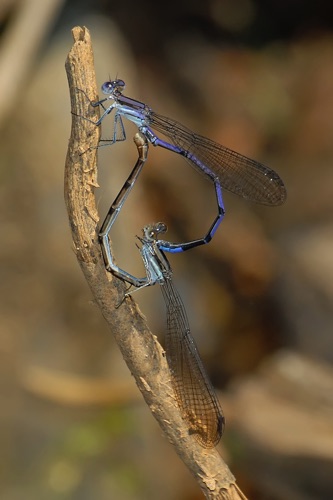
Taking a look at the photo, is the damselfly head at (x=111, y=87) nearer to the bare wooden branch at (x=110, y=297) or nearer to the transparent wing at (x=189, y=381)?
the bare wooden branch at (x=110, y=297)

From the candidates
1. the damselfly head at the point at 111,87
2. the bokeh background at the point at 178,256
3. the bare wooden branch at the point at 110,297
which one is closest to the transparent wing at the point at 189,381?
the bare wooden branch at the point at 110,297

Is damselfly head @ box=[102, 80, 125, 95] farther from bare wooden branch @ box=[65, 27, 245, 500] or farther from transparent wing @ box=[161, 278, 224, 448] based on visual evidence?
transparent wing @ box=[161, 278, 224, 448]

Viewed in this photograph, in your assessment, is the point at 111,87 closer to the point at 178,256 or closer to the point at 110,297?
the point at 110,297

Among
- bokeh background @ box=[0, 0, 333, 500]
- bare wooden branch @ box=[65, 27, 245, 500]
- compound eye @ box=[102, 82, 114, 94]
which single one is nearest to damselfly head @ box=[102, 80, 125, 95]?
compound eye @ box=[102, 82, 114, 94]

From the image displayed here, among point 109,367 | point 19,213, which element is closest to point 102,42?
point 19,213

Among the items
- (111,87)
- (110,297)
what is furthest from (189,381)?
(111,87)

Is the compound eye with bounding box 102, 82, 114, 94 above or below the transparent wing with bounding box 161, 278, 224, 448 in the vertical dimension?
above
